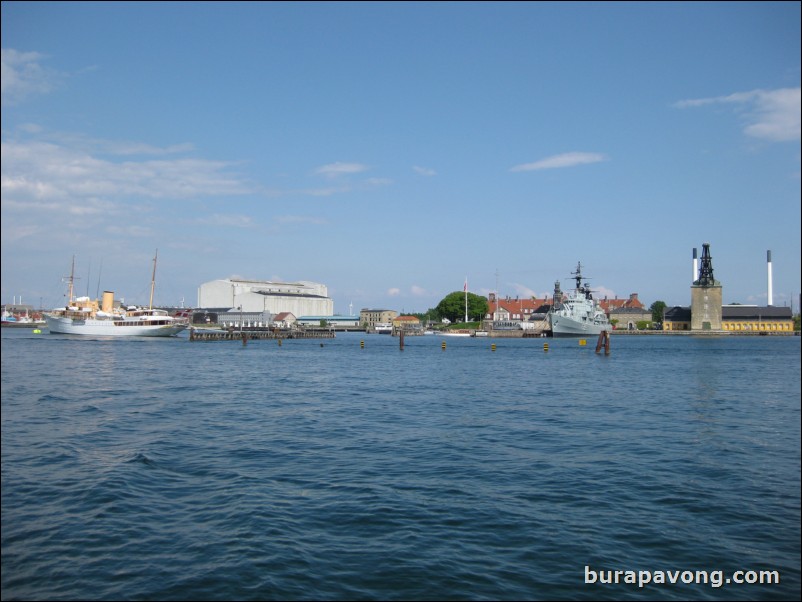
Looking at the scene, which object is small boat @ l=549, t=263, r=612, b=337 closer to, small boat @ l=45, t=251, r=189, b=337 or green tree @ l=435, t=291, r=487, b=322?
green tree @ l=435, t=291, r=487, b=322

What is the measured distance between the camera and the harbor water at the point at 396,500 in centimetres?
816

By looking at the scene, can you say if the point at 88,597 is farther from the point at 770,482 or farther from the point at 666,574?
the point at 770,482

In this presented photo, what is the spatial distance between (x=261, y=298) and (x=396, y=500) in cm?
15952

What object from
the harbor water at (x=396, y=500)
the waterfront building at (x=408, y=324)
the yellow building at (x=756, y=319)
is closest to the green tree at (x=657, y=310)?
the yellow building at (x=756, y=319)

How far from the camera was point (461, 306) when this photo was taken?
160 metres

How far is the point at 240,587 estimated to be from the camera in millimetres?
7852

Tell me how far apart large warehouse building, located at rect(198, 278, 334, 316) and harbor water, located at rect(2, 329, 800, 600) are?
144 metres

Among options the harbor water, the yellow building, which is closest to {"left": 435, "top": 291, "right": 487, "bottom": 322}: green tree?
the yellow building

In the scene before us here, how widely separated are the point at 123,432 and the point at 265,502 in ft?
27.7

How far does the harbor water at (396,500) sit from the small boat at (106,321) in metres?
71.8

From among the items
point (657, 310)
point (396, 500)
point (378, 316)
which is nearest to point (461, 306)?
point (378, 316)

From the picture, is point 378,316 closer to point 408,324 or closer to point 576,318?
point 408,324

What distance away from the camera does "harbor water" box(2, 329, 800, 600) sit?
816cm

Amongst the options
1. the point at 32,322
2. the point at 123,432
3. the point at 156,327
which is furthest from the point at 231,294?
the point at 123,432
